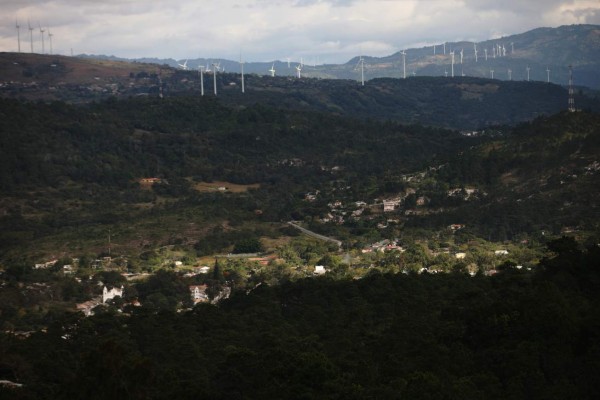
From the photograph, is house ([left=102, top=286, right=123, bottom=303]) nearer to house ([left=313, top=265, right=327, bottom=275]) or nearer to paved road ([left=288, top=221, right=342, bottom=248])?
house ([left=313, top=265, right=327, bottom=275])

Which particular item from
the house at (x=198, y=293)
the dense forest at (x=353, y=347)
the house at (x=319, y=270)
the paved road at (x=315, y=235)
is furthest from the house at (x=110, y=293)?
the paved road at (x=315, y=235)

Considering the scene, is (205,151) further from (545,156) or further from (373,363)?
(373,363)

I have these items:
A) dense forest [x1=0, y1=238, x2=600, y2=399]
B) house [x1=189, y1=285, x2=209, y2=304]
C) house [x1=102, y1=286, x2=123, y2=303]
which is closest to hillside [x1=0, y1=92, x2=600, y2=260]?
house [x1=102, y1=286, x2=123, y2=303]

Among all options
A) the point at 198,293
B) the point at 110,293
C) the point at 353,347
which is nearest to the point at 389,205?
the point at 198,293

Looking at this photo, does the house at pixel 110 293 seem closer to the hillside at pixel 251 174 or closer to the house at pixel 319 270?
the house at pixel 319 270

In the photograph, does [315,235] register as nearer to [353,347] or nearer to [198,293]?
[198,293]
